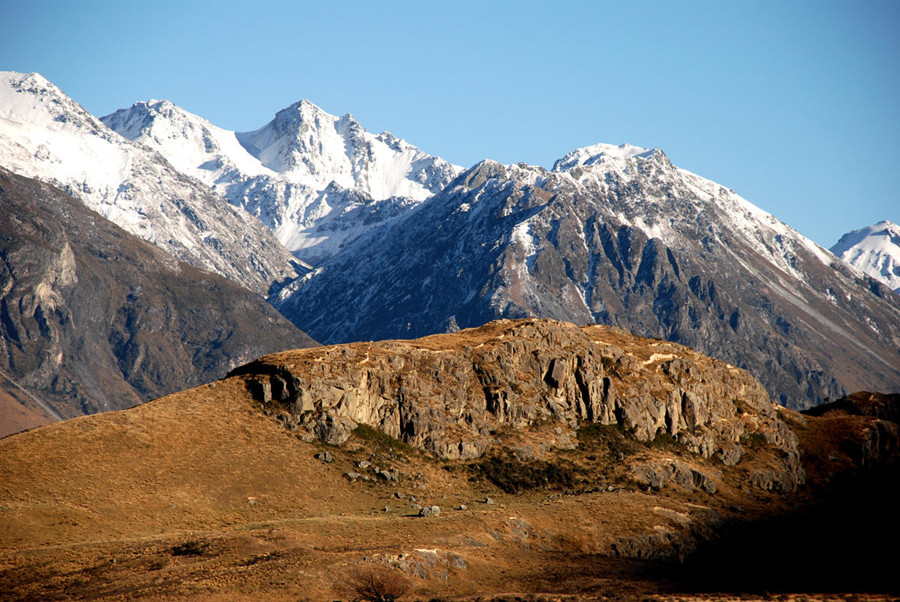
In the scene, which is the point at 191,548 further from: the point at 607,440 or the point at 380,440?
the point at 607,440

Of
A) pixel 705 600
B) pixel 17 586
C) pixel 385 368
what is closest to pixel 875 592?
pixel 705 600

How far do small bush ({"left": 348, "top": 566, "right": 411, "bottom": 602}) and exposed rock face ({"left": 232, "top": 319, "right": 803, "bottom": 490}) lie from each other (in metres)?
49.5

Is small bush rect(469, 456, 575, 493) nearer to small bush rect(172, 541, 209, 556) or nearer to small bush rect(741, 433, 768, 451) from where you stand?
small bush rect(741, 433, 768, 451)

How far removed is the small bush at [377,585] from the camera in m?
101

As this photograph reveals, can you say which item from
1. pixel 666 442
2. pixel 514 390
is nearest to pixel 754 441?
pixel 666 442

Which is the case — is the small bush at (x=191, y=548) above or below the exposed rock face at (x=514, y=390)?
below

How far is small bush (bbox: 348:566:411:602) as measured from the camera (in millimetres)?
100688

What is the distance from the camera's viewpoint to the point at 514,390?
17150 cm

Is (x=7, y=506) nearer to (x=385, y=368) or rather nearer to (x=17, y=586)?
(x=17, y=586)

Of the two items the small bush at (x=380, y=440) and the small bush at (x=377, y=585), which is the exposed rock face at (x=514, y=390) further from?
the small bush at (x=377, y=585)

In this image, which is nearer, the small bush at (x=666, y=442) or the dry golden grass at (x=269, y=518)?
the dry golden grass at (x=269, y=518)

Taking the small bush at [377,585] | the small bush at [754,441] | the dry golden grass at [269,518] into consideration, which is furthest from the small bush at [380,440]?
the small bush at [754,441]

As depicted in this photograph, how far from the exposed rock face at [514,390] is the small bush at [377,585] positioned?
163ft

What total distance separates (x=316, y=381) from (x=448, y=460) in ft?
82.2
